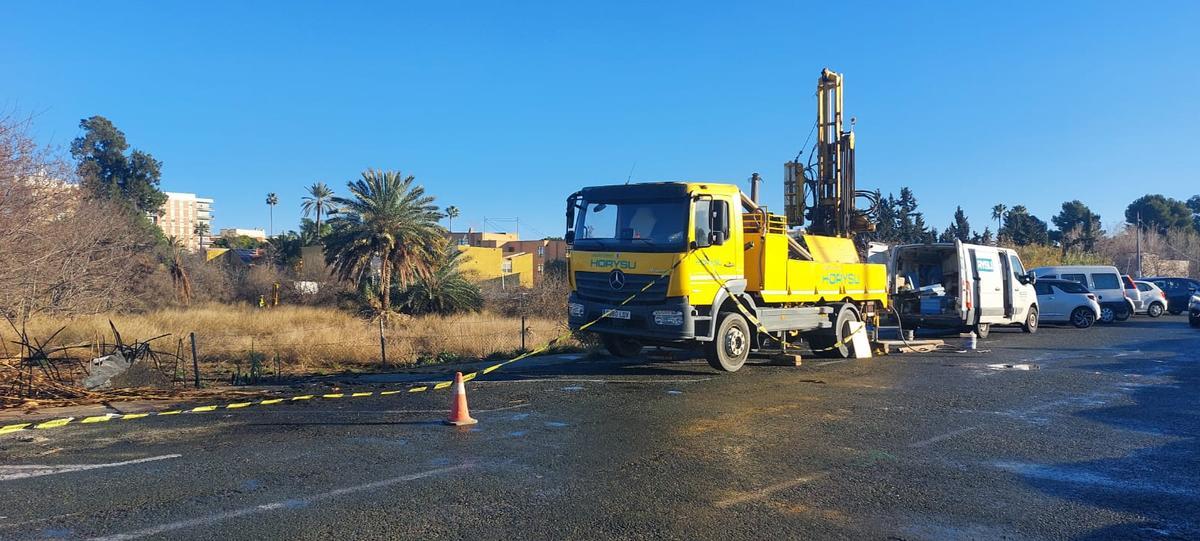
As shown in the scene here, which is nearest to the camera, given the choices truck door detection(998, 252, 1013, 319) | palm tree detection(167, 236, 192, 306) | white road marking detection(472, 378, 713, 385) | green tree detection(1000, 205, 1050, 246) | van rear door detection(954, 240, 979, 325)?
white road marking detection(472, 378, 713, 385)

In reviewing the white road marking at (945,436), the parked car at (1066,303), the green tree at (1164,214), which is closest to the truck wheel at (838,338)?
the white road marking at (945,436)

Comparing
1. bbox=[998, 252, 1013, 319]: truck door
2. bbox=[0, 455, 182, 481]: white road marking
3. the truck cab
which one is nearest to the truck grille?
the truck cab

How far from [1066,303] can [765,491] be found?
74.5 feet

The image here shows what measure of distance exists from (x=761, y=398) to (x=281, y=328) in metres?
23.9

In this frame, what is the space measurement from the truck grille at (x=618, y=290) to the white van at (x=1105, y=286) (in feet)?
66.0

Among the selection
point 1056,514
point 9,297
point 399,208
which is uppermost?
point 399,208

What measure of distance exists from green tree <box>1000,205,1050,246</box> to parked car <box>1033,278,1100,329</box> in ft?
117

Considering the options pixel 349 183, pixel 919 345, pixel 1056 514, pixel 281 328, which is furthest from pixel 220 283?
pixel 1056 514

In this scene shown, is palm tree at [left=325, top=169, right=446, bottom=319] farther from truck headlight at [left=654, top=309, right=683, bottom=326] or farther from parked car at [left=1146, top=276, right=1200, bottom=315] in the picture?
parked car at [left=1146, top=276, right=1200, bottom=315]

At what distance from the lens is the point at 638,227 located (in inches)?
453

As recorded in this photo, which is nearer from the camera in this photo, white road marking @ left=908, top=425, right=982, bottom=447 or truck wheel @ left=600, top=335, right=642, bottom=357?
white road marking @ left=908, top=425, right=982, bottom=447

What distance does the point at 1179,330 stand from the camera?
71.9ft

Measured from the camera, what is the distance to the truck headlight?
1098 cm

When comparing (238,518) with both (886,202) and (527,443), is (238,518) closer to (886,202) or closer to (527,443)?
(527,443)
